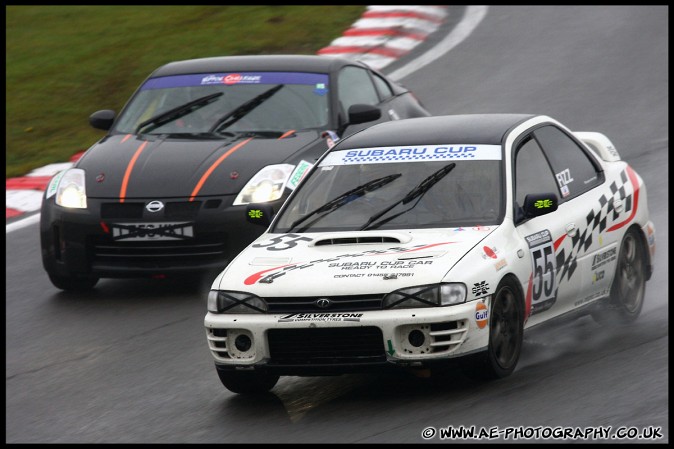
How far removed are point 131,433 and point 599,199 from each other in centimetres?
327

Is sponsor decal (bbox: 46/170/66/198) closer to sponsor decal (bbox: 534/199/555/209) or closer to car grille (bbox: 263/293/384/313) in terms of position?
car grille (bbox: 263/293/384/313)

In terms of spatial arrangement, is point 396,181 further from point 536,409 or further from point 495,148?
point 536,409

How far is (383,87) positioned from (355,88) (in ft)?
2.21

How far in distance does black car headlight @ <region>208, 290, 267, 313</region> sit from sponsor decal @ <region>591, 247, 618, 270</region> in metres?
2.24

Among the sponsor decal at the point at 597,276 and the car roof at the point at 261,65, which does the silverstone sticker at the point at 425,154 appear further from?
the car roof at the point at 261,65

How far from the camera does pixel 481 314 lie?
22.2 ft

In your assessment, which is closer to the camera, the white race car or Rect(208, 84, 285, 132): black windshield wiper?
the white race car

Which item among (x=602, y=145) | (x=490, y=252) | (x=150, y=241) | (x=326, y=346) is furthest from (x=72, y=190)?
(x=490, y=252)

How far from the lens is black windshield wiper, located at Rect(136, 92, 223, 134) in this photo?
36.7 ft

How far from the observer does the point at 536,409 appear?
6.45 m

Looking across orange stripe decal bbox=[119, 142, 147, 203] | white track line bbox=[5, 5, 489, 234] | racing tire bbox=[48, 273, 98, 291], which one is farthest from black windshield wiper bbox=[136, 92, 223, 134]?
white track line bbox=[5, 5, 489, 234]

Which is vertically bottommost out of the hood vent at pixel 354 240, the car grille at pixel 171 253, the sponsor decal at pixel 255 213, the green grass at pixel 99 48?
the green grass at pixel 99 48

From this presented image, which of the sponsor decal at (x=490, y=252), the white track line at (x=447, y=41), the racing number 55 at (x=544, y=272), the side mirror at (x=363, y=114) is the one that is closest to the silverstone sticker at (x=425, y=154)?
the racing number 55 at (x=544, y=272)

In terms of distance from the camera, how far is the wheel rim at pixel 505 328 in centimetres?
695
